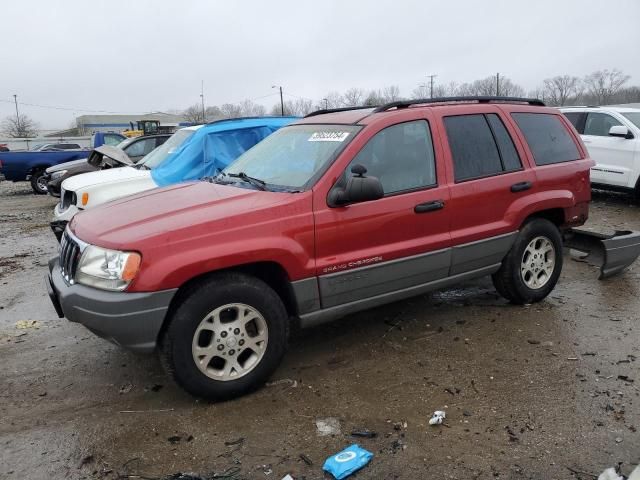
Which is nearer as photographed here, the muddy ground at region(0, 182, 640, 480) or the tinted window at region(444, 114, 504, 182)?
the muddy ground at region(0, 182, 640, 480)

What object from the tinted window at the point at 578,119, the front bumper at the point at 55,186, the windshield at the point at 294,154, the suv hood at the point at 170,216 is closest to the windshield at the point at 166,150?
the front bumper at the point at 55,186

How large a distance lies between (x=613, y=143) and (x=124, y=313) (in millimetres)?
9723

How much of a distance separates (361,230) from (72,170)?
904cm

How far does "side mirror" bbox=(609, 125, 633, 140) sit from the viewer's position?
939 centimetres

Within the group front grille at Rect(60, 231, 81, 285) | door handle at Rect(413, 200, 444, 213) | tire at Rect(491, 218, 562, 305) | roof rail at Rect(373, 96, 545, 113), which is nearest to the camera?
front grille at Rect(60, 231, 81, 285)

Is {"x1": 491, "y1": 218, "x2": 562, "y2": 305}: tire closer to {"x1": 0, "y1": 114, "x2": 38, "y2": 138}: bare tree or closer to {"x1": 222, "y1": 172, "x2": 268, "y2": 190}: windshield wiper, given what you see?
{"x1": 222, "y1": 172, "x2": 268, "y2": 190}: windshield wiper

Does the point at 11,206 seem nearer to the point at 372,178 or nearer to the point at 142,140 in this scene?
the point at 142,140

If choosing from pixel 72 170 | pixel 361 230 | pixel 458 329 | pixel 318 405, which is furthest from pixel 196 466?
pixel 72 170

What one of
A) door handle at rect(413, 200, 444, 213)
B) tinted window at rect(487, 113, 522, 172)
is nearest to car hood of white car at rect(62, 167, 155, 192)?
door handle at rect(413, 200, 444, 213)

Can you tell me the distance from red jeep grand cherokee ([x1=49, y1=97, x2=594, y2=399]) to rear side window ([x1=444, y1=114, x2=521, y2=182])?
0.01 meters

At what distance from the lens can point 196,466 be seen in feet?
9.37

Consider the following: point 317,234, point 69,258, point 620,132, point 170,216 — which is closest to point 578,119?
point 620,132

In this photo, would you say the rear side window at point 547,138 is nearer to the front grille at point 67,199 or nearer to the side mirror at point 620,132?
the side mirror at point 620,132

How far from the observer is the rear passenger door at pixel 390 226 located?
144 inches
